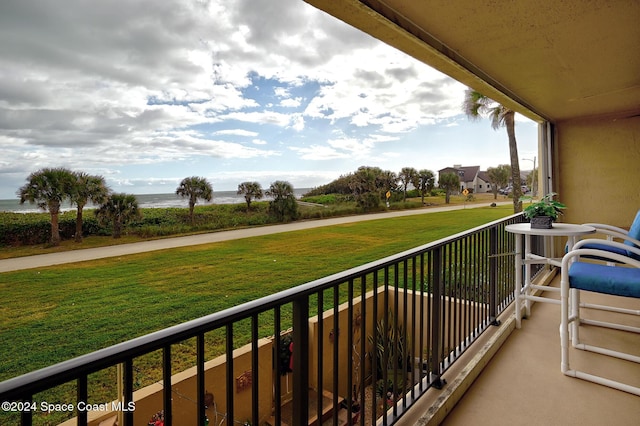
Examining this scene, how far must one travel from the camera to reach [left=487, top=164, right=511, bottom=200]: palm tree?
946 inches

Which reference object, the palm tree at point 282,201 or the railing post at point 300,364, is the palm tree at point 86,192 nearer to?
the palm tree at point 282,201

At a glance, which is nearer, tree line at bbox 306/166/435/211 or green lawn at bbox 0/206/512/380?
green lawn at bbox 0/206/512/380

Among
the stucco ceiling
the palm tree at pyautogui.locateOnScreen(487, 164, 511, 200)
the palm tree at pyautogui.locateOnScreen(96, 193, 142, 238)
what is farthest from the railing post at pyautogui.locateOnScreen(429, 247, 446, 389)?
the palm tree at pyautogui.locateOnScreen(487, 164, 511, 200)

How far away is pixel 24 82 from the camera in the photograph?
10.6 meters

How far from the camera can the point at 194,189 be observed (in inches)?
506

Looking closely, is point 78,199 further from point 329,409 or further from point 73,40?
point 329,409

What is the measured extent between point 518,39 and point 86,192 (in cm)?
1092

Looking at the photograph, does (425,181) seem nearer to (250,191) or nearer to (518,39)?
(250,191)

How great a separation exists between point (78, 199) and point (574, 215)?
11214 millimetres

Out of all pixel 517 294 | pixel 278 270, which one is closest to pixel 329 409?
pixel 517 294

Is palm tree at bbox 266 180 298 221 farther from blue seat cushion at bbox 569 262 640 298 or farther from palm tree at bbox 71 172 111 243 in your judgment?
blue seat cushion at bbox 569 262 640 298

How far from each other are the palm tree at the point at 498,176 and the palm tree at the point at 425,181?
650 centimetres

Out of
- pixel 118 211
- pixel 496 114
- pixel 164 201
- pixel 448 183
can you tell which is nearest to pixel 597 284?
pixel 496 114

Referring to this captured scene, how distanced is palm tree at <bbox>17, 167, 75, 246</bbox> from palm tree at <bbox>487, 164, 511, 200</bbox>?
2506cm
